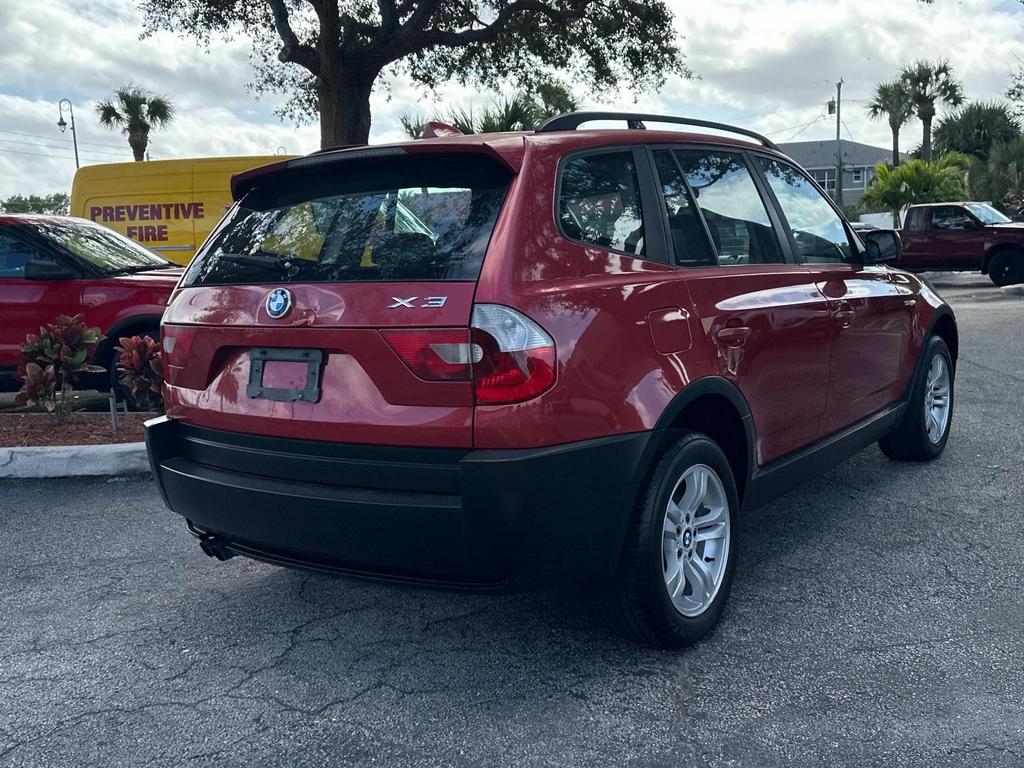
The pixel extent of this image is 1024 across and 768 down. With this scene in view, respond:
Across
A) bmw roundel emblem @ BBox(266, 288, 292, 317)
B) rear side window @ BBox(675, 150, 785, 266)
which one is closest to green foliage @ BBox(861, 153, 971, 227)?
rear side window @ BBox(675, 150, 785, 266)

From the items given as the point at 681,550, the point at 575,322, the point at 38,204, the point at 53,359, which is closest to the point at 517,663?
the point at 681,550

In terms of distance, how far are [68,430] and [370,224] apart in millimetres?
4628

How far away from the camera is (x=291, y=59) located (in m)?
15.6

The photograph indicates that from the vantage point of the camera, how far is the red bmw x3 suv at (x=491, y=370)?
283 centimetres

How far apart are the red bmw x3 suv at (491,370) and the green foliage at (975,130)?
42.9 m

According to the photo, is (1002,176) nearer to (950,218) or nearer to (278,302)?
(950,218)

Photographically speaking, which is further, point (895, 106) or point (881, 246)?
point (895, 106)

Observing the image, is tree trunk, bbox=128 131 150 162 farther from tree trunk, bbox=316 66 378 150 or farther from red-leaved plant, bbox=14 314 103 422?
red-leaved plant, bbox=14 314 103 422

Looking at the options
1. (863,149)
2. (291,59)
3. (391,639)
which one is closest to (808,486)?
(391,639)

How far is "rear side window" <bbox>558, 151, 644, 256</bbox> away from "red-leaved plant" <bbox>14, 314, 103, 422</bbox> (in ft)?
15.2

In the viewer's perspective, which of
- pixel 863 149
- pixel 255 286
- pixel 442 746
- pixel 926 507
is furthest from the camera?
pixel 863 149

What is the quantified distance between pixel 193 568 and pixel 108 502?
1.41 metres

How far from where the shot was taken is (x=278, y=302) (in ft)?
10.3

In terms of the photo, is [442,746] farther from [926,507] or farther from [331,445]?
[926,507]
